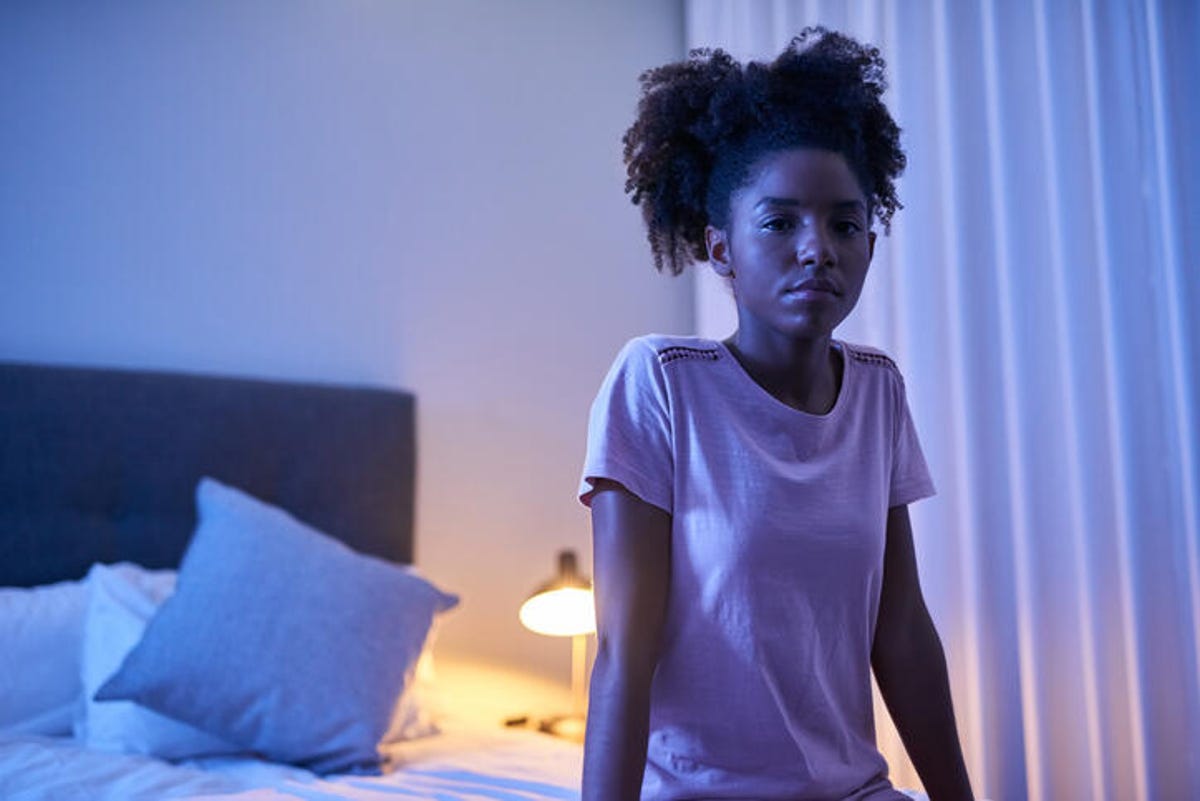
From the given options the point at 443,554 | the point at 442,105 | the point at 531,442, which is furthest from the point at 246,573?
the point at 442,105

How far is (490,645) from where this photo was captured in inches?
112

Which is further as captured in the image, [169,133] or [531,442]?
[531,442]

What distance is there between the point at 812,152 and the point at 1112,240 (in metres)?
1.39

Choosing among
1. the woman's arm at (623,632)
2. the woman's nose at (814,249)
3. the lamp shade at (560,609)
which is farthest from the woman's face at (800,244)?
the lamp shade at (560,609)

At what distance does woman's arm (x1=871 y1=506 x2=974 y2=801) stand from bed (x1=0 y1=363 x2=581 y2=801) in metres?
0.75

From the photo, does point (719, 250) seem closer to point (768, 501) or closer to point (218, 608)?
point (768, 501)

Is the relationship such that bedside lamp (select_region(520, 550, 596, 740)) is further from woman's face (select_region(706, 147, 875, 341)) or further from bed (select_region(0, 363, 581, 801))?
woman's face (select_region(706, 147, 875, 341))

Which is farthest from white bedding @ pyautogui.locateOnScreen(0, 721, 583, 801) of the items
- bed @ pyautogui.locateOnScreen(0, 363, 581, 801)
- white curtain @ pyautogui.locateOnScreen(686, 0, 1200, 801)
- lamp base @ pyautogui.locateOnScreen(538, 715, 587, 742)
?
white curtain @ pyautogui.locateOnScreen(686, 0, 1200, 801)

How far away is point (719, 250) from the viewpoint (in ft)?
3.83

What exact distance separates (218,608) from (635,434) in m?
1.23

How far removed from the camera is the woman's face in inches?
40.6

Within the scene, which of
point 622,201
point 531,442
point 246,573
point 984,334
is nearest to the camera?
point 246,573

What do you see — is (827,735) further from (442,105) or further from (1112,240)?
(442,105)

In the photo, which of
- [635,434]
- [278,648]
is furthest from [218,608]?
[635,434]
